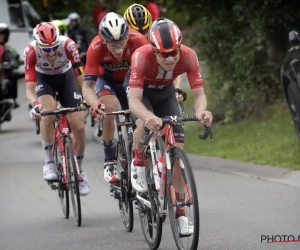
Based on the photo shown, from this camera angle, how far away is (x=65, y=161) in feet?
31.9

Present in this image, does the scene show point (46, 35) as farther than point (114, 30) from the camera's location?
Yes

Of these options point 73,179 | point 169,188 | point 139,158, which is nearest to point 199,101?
point 169,188

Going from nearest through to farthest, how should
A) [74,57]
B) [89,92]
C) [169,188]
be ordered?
1. [169,188]
2. [89,92]
3. [74,57]

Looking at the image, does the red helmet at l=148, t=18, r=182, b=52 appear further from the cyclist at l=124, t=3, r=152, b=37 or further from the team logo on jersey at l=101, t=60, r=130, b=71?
the cyclist at l=124, t=3, r=152, b=37

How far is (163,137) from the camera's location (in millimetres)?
7793

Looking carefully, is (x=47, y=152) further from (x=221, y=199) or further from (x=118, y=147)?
(x=221, y=199)

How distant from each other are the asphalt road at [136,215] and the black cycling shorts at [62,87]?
119 centimetres

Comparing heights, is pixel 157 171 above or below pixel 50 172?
above

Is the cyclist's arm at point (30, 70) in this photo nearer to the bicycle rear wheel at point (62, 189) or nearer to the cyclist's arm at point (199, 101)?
the bicycle rear wheel at point (62, 189)

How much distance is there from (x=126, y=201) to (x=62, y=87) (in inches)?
75.4

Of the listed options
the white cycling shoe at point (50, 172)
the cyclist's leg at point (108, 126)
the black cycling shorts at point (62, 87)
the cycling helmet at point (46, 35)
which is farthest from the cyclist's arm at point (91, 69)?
the white cycling shoe at point (50, 172)

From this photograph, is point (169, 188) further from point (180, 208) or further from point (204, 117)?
point (204, 117)

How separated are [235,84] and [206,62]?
715 mm

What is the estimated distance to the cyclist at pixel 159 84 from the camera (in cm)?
748
